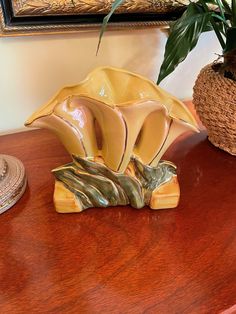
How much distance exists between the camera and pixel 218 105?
60 cm

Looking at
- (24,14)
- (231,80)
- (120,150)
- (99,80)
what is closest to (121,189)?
(120,150)

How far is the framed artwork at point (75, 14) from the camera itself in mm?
622

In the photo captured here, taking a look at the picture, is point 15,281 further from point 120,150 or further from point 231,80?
point 231,80

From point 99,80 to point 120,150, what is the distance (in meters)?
0.11

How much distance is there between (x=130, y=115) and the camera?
0.44m

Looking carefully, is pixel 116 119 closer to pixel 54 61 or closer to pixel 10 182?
pixel 10 182

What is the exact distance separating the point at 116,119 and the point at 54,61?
360 mm

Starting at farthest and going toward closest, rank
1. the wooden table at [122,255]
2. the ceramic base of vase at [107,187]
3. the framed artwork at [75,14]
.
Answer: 1. the framed artwork at [75,14]
2. the ceramic base of vase at [107,187]
3. the wooden table at [122,255]

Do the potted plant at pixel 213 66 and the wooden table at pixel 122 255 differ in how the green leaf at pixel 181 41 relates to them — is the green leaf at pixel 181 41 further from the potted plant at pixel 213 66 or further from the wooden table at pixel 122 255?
the wooden table at pixel 122 255

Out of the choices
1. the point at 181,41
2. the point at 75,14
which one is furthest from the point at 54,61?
the point at 181,41

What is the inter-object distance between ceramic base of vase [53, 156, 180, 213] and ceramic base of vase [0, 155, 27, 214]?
0.07m

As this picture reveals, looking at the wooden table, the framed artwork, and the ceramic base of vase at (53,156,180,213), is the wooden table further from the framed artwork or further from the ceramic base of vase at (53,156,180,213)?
the framed artwork

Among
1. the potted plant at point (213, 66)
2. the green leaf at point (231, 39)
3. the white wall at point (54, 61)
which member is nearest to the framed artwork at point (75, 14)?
the white wall at point (54, 61)

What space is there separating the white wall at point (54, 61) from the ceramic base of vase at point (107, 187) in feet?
1.01
